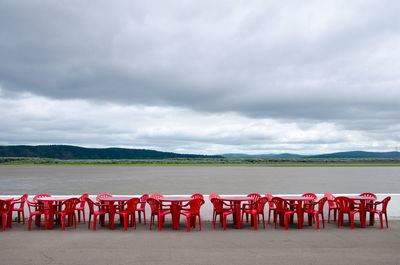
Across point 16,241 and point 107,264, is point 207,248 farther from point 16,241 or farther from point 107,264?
point 16,241

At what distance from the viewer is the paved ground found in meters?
5.46

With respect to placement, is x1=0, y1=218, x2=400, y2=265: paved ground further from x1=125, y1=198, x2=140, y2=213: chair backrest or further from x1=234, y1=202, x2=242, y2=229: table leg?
x1=125, y1=198, x2=140, y2=213: chair backrest

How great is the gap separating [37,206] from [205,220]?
3.89 metres

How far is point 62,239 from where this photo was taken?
6734mm

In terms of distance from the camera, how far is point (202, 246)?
6246 mm

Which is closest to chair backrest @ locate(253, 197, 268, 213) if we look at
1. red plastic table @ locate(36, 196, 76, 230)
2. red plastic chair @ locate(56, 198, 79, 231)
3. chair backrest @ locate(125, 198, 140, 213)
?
chair backrest @ locate(125, 198, 140, 213)

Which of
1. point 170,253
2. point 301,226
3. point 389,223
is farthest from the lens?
point 389,223

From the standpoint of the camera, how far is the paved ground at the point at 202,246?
17.9ft

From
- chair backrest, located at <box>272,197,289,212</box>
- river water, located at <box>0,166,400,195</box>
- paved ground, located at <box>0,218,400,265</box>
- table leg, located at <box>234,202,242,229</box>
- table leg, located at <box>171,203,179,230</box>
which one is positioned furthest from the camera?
river water, located at <box>0,166,400,195</box>

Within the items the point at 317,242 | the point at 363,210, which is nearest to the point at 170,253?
the point at 317,242

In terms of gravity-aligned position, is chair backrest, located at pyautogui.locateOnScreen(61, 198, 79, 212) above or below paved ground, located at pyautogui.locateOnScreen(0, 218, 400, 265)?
above

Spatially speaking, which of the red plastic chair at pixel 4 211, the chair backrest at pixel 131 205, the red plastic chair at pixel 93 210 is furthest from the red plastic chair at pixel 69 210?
the chair backrest at pixel 131 205

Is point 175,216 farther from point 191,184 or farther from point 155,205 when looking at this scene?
point 191,184

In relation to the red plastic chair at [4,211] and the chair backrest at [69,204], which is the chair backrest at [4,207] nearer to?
the red plastic chair at [4,211]
